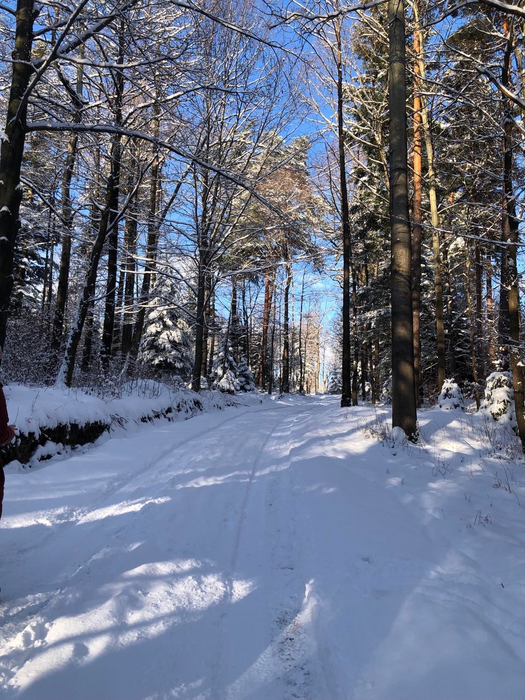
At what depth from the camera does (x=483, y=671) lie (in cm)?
177

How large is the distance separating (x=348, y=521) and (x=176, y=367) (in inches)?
718

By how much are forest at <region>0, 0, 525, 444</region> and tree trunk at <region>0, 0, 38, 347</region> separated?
0.09ft

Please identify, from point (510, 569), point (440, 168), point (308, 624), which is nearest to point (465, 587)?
point (510, 569)

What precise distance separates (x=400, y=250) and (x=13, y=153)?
639 cm

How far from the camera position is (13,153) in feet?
17.3

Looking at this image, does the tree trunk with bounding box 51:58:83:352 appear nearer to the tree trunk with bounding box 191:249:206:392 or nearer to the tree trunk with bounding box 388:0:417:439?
the tree trunk with bounding box 191:249:206:392

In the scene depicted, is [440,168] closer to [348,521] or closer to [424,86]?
[424,86]

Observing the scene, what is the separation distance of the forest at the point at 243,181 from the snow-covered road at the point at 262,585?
306 cm

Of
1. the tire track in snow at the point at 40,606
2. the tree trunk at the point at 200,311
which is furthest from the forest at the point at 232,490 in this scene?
the tree trunk at the point at 200,311

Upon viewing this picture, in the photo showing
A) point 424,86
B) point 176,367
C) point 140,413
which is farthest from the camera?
point 176,367

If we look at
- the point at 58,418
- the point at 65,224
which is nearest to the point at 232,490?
the point at 58,418

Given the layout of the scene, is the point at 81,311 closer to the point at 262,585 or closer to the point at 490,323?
the point at 262,585

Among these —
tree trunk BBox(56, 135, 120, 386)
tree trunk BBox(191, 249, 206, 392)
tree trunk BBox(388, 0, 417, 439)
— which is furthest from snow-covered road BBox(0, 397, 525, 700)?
tree trunk BBox(191, 249, 206, 392)

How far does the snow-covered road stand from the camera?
72.6 inches
